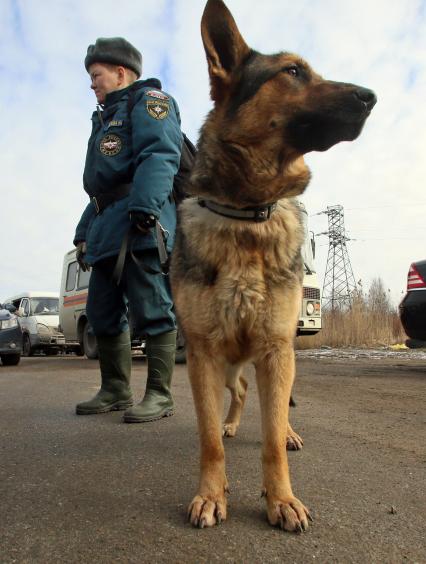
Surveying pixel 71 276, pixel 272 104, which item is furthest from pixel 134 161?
pixel 71 276

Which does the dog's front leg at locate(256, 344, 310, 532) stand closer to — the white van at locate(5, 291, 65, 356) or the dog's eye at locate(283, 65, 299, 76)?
the dog's eye at locate(283, 65, 299, 76)

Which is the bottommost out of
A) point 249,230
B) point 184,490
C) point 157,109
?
point 184,490

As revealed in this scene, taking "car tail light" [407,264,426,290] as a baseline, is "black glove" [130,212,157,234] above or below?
below

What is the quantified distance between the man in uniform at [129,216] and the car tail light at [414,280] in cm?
443

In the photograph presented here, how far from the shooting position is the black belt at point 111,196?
12.1ft

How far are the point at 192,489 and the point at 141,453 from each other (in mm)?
629

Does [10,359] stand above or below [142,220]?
below

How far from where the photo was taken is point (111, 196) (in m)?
3.72

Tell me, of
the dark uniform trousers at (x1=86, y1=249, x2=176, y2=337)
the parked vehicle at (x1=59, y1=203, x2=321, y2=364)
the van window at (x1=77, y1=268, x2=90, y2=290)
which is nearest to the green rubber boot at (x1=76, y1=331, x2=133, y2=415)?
the dark uniform trousers at (x1=86, y1=249, x2=176, y2=337)

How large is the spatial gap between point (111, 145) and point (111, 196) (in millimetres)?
362

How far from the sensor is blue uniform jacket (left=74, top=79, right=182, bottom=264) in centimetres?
338

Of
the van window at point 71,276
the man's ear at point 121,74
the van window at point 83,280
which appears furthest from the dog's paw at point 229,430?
the van window at point 71,276

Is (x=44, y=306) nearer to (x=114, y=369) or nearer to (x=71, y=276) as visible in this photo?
(x=71, y=276)

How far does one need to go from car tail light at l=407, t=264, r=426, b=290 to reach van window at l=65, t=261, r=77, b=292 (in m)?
8.70
